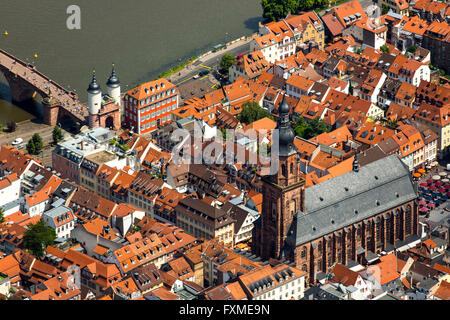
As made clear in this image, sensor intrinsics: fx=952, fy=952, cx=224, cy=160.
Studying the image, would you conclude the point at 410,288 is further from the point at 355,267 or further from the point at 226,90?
the point at 226,90

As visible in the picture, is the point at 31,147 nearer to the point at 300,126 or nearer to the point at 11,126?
the point at 11,126

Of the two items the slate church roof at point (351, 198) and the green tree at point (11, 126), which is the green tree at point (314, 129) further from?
the green tree at point (11, 126)

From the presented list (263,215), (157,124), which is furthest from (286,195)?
(157,124)

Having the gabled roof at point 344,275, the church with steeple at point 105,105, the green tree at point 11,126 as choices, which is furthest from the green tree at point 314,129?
the green tree at point 11,126

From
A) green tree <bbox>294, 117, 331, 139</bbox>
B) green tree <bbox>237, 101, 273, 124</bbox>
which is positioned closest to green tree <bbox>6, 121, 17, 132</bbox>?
green tree <bbox>237, 101, 273, 124</bbox>

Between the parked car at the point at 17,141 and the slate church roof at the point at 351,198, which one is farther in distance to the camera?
the parked car at the point at 17,141

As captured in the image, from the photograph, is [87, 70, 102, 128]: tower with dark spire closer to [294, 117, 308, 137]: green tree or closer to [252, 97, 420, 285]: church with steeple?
[294, 117, 308, 137]: green tree

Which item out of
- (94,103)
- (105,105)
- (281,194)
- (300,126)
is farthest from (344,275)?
(94,103)
